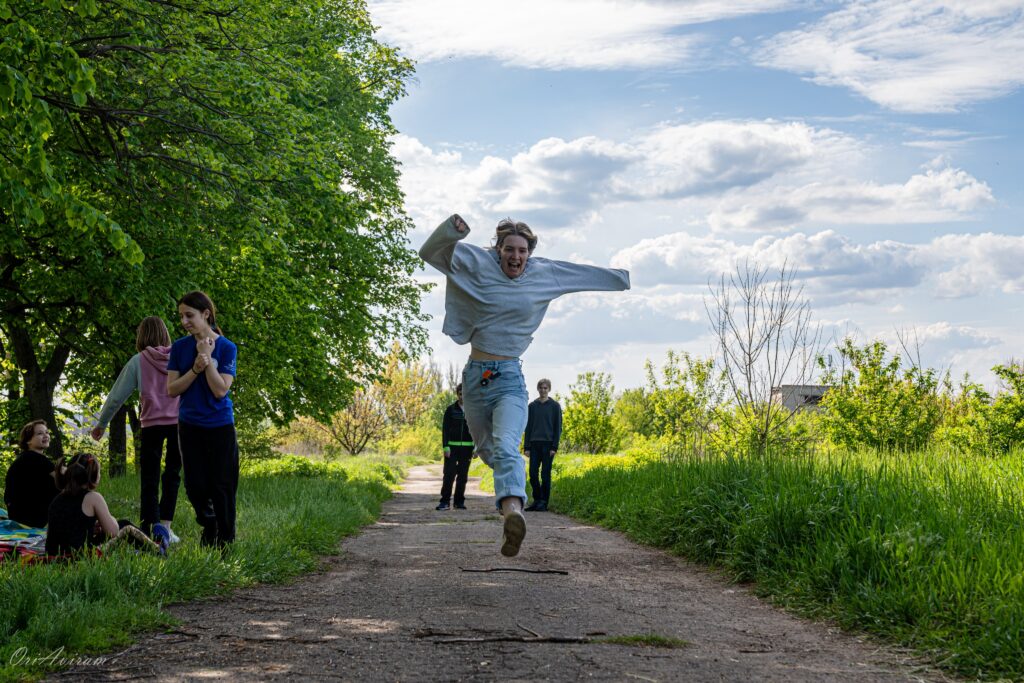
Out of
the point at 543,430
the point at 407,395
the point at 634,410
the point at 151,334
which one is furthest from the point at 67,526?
the point at 634,410

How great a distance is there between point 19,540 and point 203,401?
2248 mm

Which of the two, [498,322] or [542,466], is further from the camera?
[542,466]

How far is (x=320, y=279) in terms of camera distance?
2480 centimetres

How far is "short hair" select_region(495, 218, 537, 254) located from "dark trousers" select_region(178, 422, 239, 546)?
262 cm

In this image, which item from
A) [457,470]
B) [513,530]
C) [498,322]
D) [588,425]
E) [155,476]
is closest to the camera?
[513,530]

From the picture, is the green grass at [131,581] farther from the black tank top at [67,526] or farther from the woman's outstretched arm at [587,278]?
the woman's outstretched arm at [587,278]

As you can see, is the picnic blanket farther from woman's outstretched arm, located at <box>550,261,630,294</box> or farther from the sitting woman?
woman's outstretched arm, located at <box>550,261,630,294</box>

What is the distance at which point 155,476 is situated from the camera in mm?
8305

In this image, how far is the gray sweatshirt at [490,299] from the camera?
6.63m

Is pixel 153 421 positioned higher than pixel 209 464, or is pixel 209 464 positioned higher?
pixel 153 421

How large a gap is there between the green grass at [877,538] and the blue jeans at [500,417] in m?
2.04

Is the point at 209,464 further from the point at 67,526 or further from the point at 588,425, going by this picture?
the point at 588,425

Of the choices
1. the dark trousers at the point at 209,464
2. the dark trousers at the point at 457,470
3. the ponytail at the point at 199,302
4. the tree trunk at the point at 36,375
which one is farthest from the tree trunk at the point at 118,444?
the ponytail at the point at 199,302

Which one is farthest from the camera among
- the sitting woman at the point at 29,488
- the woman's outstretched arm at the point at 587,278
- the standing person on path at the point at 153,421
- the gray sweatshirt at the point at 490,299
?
the sitting woman at the point at 29,488
